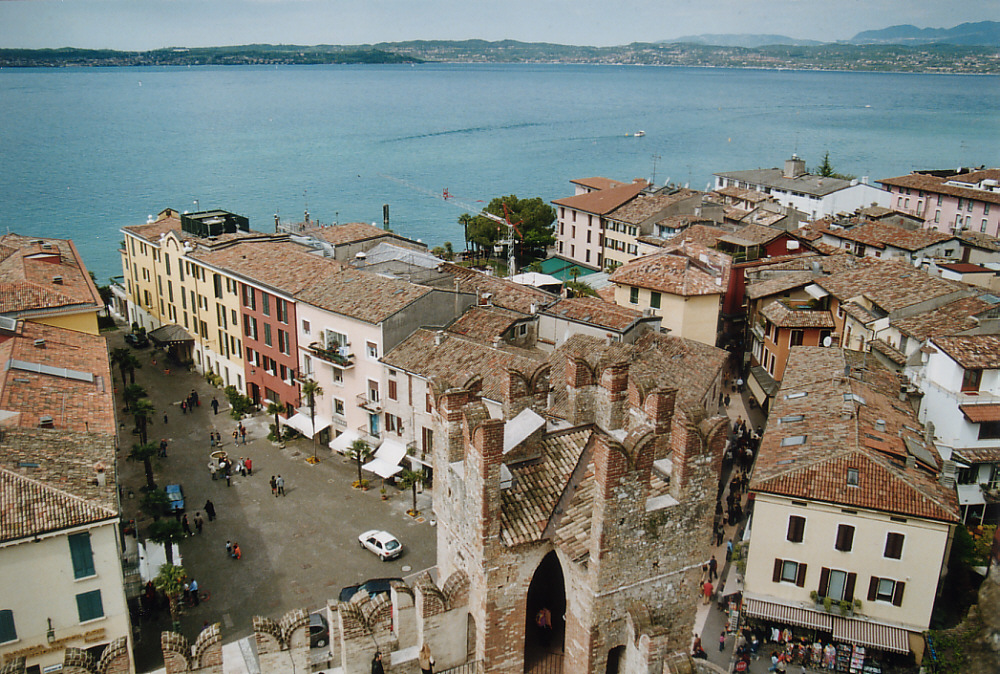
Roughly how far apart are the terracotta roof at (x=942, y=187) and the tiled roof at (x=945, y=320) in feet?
134

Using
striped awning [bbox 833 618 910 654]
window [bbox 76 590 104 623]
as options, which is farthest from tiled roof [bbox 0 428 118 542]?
striped awning [bbox 833 618 910 654]

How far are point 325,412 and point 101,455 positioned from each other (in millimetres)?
19269

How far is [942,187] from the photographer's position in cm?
8200

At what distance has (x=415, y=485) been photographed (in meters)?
38.3

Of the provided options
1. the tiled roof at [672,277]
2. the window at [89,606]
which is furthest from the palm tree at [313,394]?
the tiled roof at [672,277]

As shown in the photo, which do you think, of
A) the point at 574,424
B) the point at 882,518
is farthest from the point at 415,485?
the point at 574,424

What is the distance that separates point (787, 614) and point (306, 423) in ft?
94.1

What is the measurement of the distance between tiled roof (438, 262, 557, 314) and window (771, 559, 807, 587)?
21687mm

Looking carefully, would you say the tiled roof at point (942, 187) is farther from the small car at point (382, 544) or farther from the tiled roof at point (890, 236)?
the small car at point (382, 544)

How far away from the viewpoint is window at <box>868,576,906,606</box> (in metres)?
26.2

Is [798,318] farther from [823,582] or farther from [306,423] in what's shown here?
[306,423]

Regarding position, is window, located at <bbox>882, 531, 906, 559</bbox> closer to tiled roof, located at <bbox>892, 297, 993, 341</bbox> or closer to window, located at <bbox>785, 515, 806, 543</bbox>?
window, located at <bbox>785, 515, 806, 543</bbox>

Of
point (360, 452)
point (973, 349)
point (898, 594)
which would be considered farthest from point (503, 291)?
point (898, 594)

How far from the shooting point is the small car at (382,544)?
34.1m
